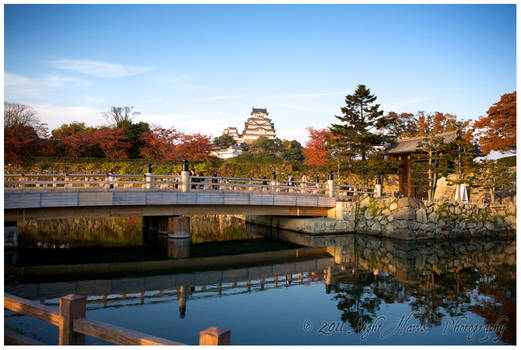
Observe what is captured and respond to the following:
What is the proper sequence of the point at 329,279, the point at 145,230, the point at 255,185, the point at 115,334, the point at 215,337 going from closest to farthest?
the point at 215,337, the point at 115,334, the point at 329,279, the point at 255,185, the point at 145,230

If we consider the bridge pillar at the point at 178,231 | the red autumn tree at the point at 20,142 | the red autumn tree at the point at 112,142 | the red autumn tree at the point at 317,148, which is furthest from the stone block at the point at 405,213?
the red autumn tree at the point at 20,142

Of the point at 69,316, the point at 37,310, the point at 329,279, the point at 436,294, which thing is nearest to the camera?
the point at 69,316

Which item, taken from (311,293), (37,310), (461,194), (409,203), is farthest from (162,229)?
(461,194)

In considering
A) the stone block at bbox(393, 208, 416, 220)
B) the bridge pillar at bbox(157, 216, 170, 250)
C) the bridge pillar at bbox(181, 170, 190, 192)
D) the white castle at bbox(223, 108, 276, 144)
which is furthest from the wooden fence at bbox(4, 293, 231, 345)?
the white castle at bbox(223, 108, 276, 144)

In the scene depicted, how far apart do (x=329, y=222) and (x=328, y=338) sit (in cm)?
1130

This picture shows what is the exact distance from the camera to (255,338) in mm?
6848

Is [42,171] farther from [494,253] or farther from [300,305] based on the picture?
[494,253]

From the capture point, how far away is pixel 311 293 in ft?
31.4

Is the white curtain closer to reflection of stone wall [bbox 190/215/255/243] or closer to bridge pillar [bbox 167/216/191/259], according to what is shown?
reflection of stone wall [bbox 190/215/255/243]

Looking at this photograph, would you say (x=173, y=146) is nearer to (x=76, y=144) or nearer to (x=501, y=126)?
(x=76, y=144)

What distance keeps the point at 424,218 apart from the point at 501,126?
10609 millimetres

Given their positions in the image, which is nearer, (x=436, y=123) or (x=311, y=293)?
(x=311, y=293)

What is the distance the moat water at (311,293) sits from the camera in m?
7.01

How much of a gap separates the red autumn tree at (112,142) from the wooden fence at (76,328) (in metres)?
27.9
